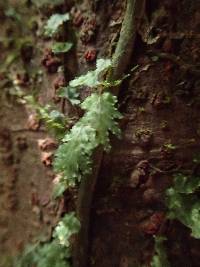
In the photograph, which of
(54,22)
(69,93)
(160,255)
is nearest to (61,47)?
(54,22)

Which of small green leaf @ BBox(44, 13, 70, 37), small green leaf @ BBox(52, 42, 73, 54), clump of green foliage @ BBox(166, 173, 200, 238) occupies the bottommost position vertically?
clump of green foliage @ BBox(166, 173, 200, 238)

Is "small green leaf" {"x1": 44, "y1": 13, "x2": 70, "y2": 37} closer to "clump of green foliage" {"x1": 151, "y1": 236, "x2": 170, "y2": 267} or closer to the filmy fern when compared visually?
the filmy fern

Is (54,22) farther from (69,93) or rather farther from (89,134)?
(89,134)

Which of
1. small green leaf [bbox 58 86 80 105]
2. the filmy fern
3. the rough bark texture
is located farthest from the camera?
small green leaf [bbox 58 86 80 105]

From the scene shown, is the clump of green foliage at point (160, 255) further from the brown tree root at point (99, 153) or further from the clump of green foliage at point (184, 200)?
the brown tree root at point (99, 153)

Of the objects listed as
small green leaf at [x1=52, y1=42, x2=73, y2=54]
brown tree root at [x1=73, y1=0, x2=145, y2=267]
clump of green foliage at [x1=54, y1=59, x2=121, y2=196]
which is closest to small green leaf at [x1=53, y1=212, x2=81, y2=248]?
brown tree root at [x1=73, y1=0, x2=145, y2=267]

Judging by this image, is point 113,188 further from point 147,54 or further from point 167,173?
point 147,54
